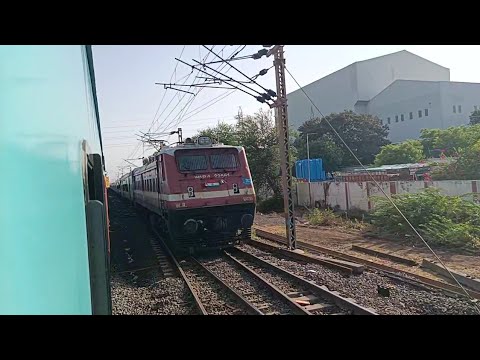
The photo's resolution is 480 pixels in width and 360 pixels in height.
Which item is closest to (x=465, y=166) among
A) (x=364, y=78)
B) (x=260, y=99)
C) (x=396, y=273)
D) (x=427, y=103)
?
(x=260, y=99)

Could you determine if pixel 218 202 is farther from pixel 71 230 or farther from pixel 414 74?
pixel 414 74

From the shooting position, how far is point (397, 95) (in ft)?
154

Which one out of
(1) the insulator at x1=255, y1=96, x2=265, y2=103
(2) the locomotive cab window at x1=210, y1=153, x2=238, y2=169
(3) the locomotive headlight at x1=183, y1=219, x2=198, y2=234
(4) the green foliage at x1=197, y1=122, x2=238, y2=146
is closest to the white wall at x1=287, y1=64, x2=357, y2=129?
(4) the green foliage at x1=197, y1=122, x2=238, y2=146

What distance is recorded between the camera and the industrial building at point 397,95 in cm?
4203

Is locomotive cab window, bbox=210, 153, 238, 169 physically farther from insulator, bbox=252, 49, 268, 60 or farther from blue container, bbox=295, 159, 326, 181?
blue container, bbox=295, 159, 326, 181

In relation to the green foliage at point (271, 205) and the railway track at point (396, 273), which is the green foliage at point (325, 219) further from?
the green foliage at point (271, 205)

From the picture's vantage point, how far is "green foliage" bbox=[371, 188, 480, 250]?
948cm

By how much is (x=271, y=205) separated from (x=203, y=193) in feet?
37.7

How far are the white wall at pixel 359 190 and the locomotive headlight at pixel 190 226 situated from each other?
7833mm

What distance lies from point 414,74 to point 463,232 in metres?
47.7

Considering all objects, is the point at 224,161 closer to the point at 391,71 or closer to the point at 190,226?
the point at 190,226

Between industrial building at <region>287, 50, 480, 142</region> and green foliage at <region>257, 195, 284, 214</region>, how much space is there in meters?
26.2
